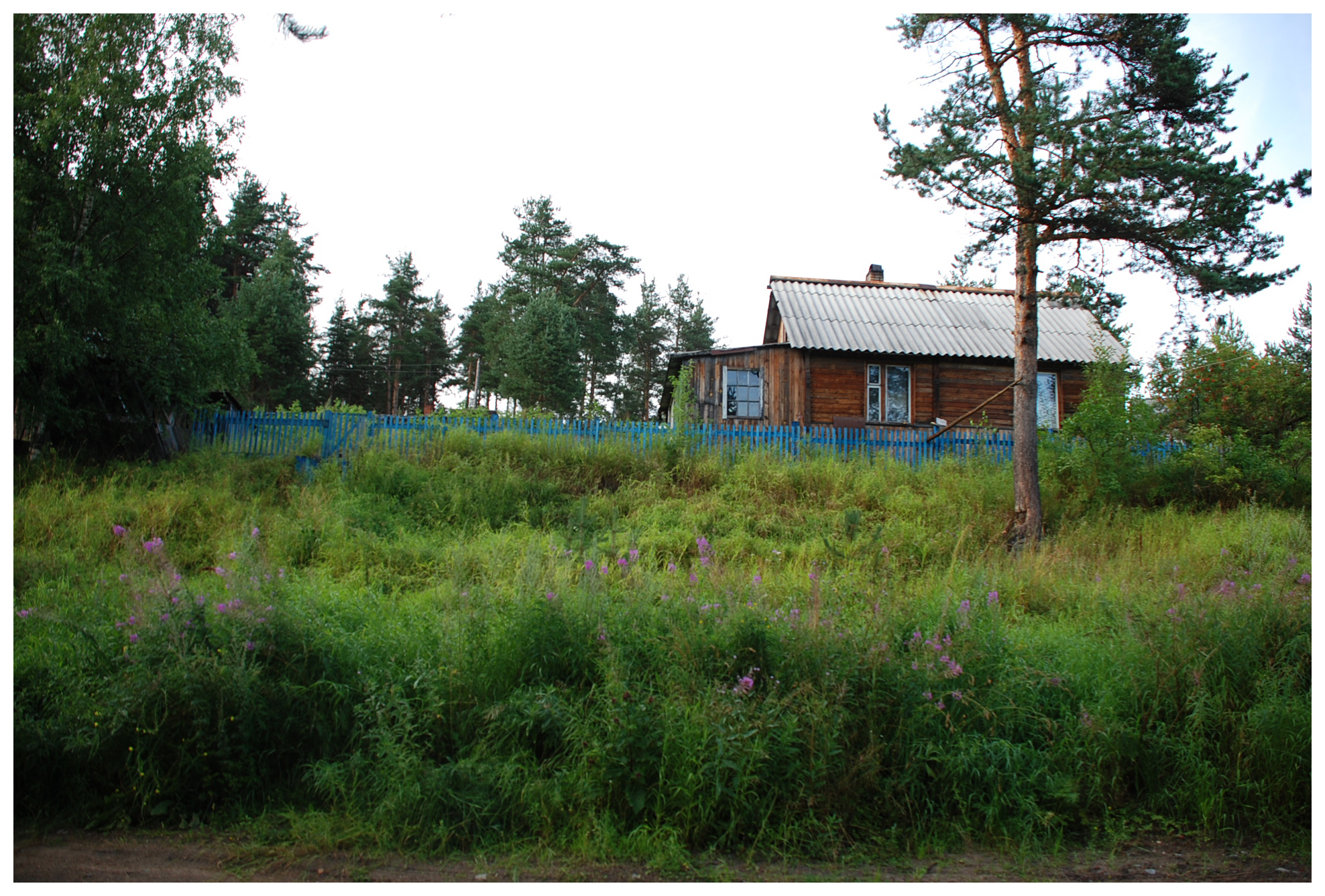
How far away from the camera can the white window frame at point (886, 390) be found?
63.1 ft

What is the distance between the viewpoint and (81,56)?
9.41m

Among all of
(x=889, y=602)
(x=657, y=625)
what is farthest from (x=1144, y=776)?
(x=657, y=625)

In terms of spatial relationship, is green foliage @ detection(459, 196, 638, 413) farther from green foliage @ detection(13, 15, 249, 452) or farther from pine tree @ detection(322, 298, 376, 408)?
green foliage @ detection(13, 15, 249, 452)

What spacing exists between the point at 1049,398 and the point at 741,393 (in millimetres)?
8534

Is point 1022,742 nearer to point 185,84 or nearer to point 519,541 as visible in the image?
point 519,541

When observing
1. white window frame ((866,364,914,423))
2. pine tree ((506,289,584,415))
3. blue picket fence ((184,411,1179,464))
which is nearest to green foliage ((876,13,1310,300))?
blue picket fence ((184,411,1179,464))

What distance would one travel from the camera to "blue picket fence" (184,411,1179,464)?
13445 mm

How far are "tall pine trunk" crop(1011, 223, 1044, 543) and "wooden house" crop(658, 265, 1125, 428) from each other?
8023 mm

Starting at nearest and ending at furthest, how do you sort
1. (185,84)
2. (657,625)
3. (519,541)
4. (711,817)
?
1. (711,817)
2. (657,625)
3. (519,541)
4. (185,84)

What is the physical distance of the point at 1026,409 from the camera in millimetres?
10625

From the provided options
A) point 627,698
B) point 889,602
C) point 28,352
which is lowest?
point 627,698

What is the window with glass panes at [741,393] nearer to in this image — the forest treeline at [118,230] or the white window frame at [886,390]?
the white window frame at [886,390]

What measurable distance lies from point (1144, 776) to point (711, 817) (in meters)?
2.56

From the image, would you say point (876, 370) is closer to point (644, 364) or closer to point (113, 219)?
point (113, 219)
